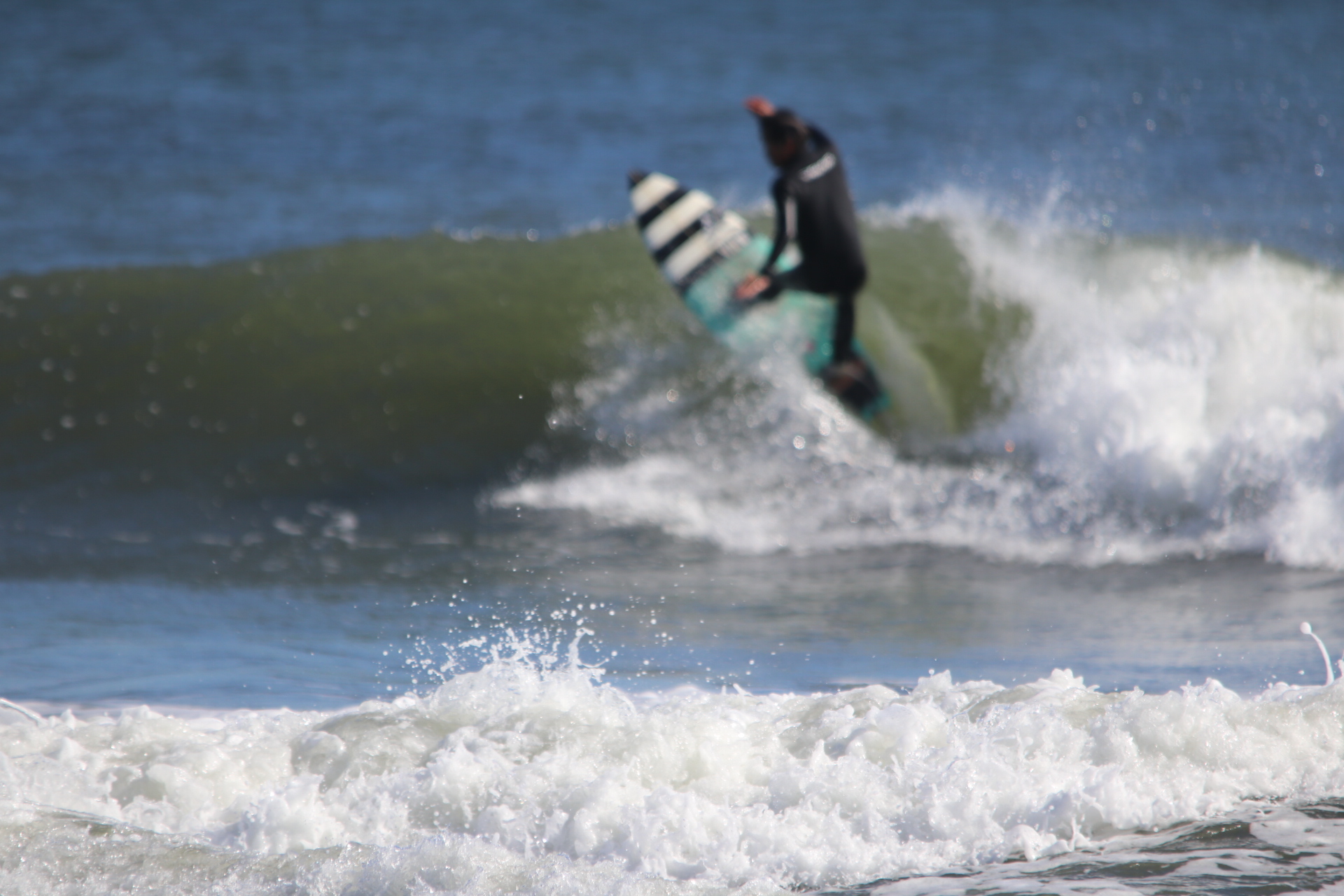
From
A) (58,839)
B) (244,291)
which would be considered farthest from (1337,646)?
(244,291)

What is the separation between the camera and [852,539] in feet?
19.4

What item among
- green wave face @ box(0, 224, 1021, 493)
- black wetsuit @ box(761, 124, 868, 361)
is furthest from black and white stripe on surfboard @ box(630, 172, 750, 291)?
green wave face @ box(0, 224, 1021, 493)

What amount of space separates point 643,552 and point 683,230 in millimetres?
2379

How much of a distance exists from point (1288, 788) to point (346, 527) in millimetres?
4620

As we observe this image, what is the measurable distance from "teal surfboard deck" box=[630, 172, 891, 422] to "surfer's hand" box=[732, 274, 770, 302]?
45 millimetres

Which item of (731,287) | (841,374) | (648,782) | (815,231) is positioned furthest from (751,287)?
(648,782)

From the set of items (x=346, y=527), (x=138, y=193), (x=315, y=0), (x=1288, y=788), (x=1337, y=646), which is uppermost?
(x=315, y=0)

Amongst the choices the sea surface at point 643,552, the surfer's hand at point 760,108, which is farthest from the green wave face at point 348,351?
the surfer's hand at point 760,108

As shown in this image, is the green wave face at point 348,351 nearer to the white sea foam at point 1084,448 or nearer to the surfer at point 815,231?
the white sea foam at point 1084,448

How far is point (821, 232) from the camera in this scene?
6637 mm

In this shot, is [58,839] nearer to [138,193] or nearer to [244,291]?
[244,291]

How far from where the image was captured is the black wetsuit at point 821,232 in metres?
6.48

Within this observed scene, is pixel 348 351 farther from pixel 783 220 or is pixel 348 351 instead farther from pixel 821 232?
pixel 821 232

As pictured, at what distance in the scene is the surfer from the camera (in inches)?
255
